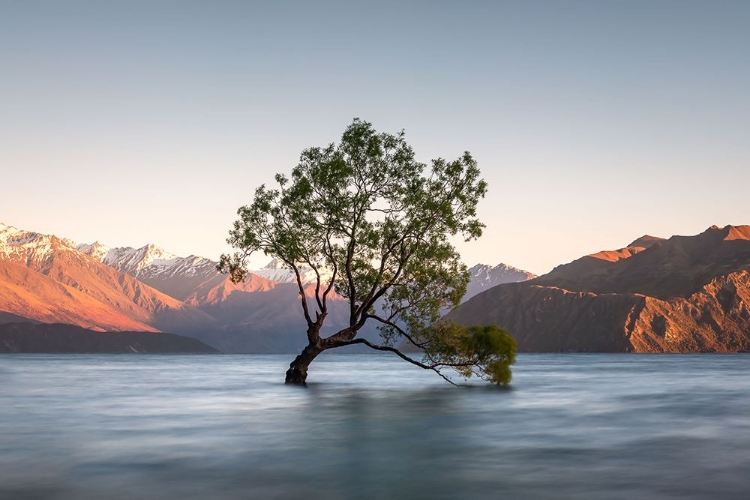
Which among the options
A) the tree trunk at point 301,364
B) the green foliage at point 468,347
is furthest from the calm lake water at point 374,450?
the tree trunk at point 301,364

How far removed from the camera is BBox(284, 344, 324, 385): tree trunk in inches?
2510

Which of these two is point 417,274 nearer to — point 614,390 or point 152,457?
point 614,390

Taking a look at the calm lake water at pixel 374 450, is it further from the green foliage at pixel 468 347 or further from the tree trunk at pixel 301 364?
the tree trunk at pixel 301 364

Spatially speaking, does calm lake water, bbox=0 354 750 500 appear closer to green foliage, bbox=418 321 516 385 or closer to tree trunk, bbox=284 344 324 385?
green foliage, bbox=418 321 516 385

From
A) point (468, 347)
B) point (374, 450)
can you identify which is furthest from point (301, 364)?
point (374, 450)

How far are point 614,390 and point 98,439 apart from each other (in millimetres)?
52261

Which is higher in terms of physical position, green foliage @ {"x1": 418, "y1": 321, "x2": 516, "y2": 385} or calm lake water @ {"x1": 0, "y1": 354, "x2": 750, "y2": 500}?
green foliage @ {"x1": 418, "y1": 321, "x2": 516, "y2": 385}

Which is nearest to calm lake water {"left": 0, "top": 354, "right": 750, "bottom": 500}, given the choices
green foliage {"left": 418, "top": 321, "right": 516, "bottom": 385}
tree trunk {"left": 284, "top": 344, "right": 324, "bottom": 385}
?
green foliage {"left": 418, "top": 321, "right": 516, "bottom": 385}

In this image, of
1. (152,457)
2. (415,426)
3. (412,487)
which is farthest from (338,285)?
(412,487)

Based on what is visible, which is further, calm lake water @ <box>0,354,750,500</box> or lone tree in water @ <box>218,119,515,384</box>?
lone tree in water @ <box>218,119,515,384</box>

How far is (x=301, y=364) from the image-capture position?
218 ft

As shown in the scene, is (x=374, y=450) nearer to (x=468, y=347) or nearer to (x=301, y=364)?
(x=468, y=347)

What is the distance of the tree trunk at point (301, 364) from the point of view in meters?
63.8

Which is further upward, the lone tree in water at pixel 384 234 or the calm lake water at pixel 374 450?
the lone tree in water at pixel 384 234
